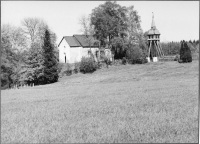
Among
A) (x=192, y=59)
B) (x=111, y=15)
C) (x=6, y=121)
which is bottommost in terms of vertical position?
(x=6, y=121)

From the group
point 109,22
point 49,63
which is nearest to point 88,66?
point 49,63

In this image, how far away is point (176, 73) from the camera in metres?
26.0

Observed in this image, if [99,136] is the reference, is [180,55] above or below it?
above

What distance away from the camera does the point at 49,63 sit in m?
31.5

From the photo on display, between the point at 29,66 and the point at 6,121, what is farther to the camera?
the point at 29,66

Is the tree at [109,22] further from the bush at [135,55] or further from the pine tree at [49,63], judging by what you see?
the pine tree at [49,63]

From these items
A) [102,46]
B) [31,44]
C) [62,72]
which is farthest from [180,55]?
[31,44]

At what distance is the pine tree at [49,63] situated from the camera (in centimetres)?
2902

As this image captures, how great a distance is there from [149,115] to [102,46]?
104 feet


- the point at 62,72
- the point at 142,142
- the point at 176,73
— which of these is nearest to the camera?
the point at 142,142

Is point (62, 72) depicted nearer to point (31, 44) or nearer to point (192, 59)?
point (31, 44)

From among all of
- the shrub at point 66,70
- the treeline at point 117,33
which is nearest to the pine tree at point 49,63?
the shrub at point 66,70

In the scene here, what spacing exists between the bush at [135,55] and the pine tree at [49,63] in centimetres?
942

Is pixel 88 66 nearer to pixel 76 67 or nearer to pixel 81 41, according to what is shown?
pixel 76 67
